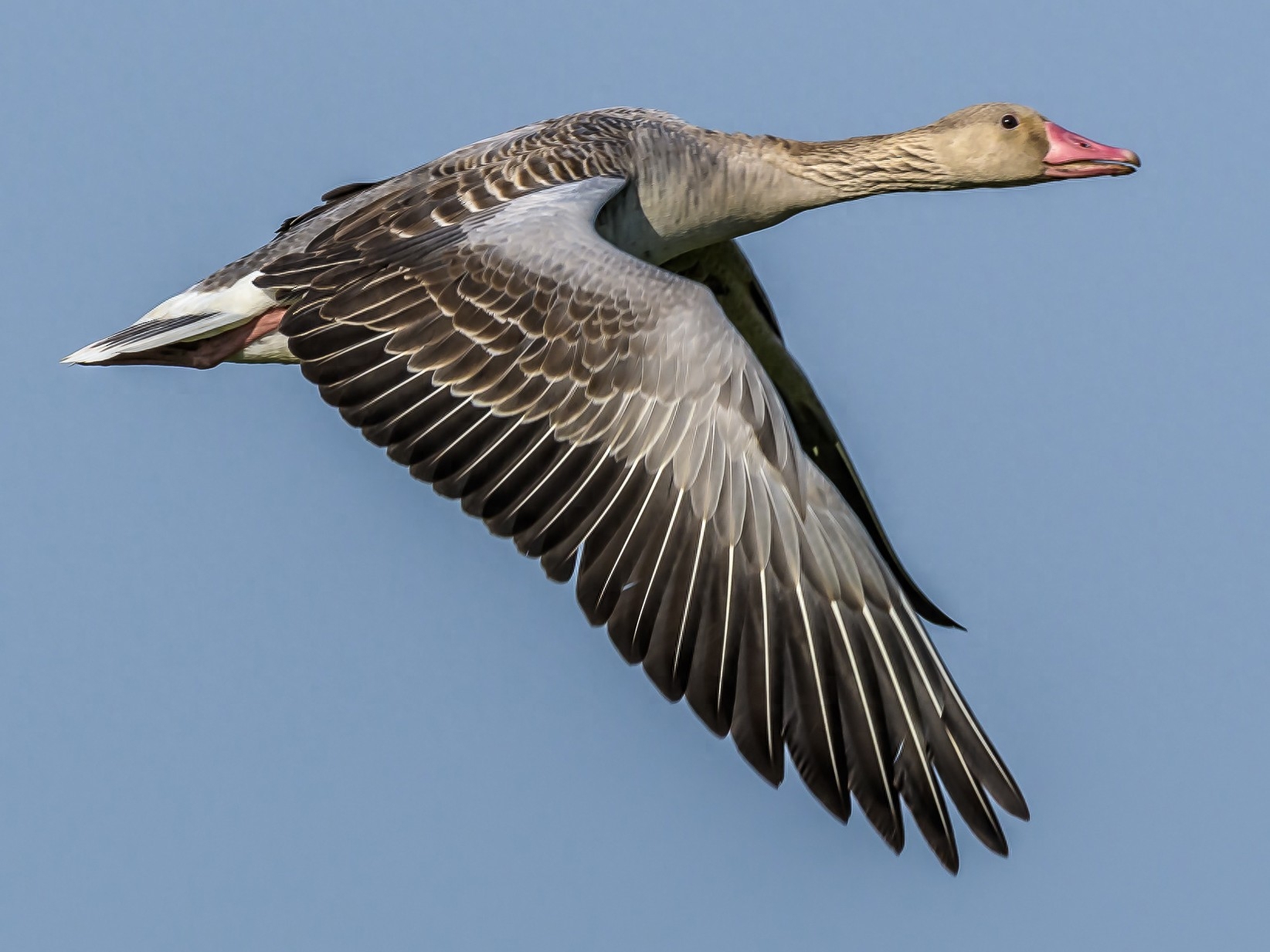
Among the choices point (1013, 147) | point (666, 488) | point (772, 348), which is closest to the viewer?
point (666, 488)

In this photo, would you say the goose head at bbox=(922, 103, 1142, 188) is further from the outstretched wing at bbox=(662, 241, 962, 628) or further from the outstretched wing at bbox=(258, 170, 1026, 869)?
the outstretched wing at bbox=(258, 170, 1026, 869)

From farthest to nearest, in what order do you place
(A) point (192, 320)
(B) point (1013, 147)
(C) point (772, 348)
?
(C) point (772, 348)
(B) point (1013, 147)
(A) point (192, 320)

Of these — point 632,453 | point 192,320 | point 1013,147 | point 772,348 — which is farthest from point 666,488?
point 1013,147

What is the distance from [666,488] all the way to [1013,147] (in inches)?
162

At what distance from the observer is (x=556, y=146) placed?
1038 cm

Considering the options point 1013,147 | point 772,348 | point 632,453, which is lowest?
point 632,453

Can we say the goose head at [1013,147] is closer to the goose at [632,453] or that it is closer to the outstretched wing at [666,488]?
the goose at [632,453]

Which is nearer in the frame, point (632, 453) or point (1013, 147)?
point (632, 453)

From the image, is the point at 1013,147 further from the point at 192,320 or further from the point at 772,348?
the point at 192,320

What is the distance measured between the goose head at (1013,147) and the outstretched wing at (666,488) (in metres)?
3.02

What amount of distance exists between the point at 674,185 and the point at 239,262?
2.92 m

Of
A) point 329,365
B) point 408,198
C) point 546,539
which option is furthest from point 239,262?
point 546,539

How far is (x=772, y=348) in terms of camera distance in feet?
40.4

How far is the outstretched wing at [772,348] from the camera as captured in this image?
1206 cm
